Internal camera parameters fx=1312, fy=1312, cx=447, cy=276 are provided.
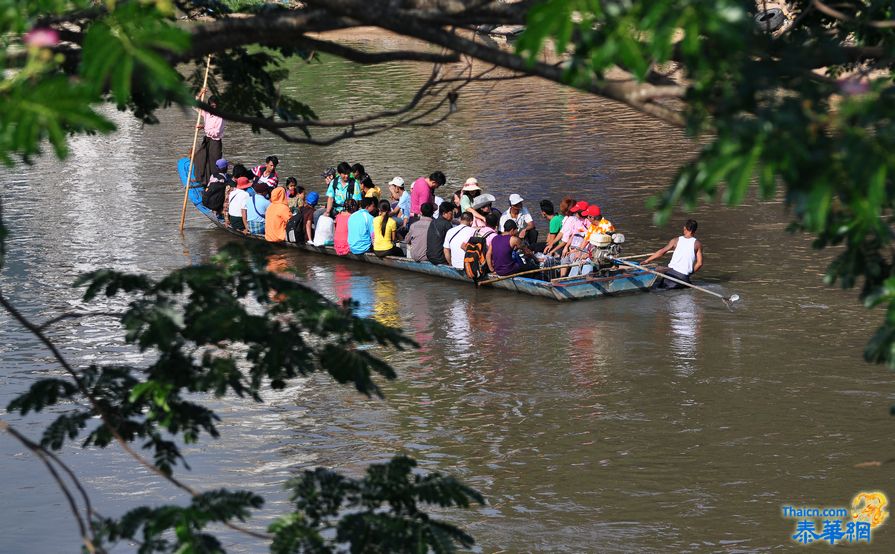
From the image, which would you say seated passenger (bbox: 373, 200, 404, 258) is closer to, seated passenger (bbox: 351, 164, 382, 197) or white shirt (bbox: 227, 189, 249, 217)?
seated passenger (bbox: 351, 164, 382, 197)

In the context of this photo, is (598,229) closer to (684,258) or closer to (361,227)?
(684,258)

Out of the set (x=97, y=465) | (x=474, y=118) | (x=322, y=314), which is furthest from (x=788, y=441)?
(x=474, y=118)

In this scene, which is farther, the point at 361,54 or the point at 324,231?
the point at 324,231

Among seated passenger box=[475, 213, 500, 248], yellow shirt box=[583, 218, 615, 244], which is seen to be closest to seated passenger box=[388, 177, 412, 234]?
seated passenger box=[475, 213, 500, 248]

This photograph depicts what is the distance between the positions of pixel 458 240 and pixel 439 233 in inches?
19.5

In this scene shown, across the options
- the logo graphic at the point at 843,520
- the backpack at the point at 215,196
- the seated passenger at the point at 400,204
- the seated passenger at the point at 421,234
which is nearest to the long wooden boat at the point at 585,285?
the seated passenger at the point at 421,234

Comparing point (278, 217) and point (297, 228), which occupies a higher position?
point (278, 217)

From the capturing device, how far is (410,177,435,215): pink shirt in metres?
18.2

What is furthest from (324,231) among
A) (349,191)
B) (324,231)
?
(349,191)

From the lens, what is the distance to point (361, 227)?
17.5 meters

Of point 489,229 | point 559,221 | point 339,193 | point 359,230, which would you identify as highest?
point 339,193

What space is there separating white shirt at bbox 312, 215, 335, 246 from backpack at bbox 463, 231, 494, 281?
280 cm

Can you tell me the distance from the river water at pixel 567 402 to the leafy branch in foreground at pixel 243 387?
4.65ft

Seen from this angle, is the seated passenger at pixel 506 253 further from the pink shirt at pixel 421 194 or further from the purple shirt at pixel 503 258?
the pink shirt at pixel 421 194
